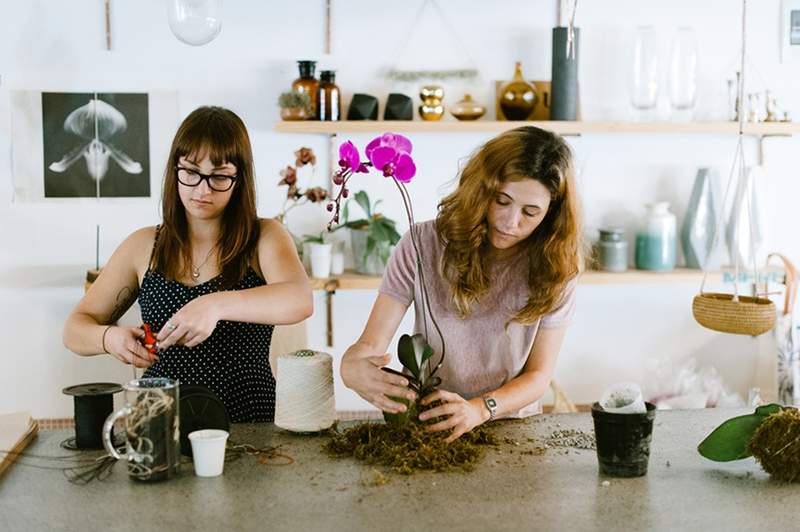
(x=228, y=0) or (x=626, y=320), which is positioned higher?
(x=228, y=0)

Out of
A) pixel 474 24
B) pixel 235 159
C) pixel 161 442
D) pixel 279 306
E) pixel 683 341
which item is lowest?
pixel 683 341

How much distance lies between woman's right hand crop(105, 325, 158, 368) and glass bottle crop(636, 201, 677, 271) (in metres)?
2.37

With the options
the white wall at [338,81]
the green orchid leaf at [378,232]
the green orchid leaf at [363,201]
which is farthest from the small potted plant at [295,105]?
the green orchid leaf at [378,232]

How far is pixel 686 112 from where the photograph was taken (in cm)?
388

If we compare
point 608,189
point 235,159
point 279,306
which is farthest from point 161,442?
point 608,189

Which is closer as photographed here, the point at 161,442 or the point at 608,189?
the point at 161,442

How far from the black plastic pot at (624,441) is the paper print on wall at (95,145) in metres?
2.55

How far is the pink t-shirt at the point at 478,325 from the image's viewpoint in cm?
223

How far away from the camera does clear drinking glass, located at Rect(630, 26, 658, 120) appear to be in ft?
12.6

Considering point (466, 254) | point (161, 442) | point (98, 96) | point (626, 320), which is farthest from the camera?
point (626, 320)

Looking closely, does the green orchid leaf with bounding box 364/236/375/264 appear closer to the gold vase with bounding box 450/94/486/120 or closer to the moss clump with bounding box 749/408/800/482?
the gold vase with bounding box 450/94/486/120

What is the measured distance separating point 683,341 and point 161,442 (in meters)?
2.86

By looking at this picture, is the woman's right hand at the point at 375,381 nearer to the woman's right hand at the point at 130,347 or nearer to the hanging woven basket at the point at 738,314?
the woman's right hand at the point at 130,347

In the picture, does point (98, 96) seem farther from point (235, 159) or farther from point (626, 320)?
point (626, 320)
